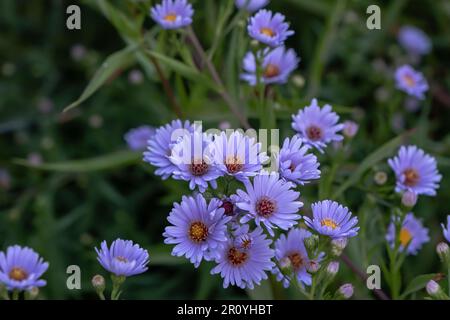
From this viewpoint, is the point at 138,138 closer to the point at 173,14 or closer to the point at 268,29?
the point at 173,14

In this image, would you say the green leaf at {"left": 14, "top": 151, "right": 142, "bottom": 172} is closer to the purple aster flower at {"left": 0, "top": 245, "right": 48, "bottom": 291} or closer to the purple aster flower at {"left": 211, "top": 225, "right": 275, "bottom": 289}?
the purple aster flower at {"left": 0, "top": 245, "right": 48, "bottom": 291}

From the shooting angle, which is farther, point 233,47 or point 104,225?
point 104,225

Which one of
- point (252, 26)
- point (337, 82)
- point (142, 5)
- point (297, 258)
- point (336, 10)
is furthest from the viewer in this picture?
point (337, 82)

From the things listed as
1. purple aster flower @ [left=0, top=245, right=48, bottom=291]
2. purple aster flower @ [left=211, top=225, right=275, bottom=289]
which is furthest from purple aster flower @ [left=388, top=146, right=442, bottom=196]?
purple aster flower @ [left=0, top=245, right=48, bottom=291]

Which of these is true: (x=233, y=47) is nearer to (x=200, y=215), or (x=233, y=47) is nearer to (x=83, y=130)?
(x=200, y=215)

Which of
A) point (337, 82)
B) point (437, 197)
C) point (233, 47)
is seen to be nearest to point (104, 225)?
point (233, 47)

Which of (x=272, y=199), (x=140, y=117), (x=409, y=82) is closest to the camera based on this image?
(x=272, y=199)

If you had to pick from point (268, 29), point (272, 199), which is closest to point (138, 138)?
point (268, 29)
